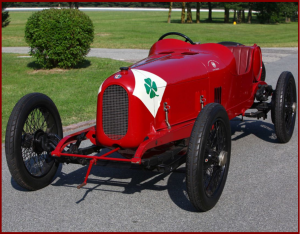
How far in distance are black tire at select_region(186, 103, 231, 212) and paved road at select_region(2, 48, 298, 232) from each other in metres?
0.17

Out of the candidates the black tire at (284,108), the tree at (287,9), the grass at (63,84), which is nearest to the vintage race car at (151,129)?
the black tire at (284,108)

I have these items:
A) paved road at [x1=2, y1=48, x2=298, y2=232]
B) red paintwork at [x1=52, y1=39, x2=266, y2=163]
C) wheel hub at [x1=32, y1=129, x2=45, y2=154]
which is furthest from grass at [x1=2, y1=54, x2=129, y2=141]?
red paintwork at [x1=52, y1=39, x2=266, y2=163]

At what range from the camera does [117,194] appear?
4414mm

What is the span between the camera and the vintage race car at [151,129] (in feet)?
12.6

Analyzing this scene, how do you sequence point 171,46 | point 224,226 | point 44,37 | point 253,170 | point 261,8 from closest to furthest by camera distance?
1. point 224,226
2. point 253,170
3. point 171,46
4. point 44,37
5. point 261,8

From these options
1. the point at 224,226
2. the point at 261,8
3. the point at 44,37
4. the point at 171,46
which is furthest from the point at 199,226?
the point at 261,8

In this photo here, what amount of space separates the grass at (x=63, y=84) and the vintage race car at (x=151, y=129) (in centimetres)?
249

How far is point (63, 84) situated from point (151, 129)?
24.4 ft

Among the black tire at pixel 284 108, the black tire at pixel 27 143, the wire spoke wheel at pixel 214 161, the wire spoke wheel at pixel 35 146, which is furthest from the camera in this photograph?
the black tire at pixel 284 108

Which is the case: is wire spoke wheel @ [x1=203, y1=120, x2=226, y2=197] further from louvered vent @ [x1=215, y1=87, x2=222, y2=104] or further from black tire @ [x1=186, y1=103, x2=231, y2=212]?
louvered vent @ [x1=215, y1=87, x2=222, y2=104]

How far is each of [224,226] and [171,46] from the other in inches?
112

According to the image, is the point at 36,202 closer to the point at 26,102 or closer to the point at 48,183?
the point at 48,183

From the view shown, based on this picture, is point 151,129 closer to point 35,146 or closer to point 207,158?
point 207,158

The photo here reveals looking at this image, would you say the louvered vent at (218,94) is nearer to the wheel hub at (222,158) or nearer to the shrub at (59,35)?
the wheel hub at (222,158)
